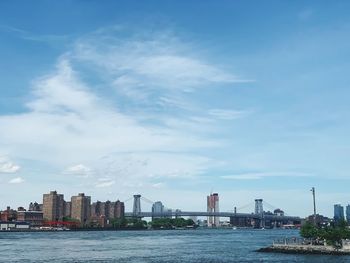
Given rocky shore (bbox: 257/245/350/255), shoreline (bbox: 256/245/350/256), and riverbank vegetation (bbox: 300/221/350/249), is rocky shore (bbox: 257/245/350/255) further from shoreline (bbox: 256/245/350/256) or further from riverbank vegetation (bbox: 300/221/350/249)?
riverbank vegetation (bbox: 300/221/350/249)

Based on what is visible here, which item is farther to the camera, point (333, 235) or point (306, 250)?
point (306, 250)

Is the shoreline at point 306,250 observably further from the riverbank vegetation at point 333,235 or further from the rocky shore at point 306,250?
the riverbank vegetation at point 333,235

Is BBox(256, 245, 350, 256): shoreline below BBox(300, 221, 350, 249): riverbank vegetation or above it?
below

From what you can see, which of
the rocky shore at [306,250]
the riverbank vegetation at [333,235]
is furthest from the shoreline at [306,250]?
the riverbank vegetation at [333,235]

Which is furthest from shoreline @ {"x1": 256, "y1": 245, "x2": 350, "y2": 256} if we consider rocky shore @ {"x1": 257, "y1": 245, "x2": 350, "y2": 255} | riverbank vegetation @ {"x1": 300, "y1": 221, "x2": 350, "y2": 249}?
riverbank vegetation @ {"x1": 300, "y1": 221, "x2": 350, "y2": 249}

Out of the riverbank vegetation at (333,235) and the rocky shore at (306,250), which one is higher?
the riverbank vegetation at (333,235)

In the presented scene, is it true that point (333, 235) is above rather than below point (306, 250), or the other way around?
above

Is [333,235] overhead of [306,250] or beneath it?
overhead

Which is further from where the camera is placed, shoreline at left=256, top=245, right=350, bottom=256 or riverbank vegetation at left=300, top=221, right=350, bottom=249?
riverbank vegetation at left=300, top=221, right=350, bottom=249

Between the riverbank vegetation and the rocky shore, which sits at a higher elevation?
the riverbank vegetation

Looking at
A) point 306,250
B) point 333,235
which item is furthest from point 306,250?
point 333,235

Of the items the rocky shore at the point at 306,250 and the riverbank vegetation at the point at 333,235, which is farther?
the riverbank vegetation at the point at 333,235

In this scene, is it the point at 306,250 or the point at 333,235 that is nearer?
the point at 333,235

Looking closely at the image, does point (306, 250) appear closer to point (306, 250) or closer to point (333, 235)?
point (306, 250)
